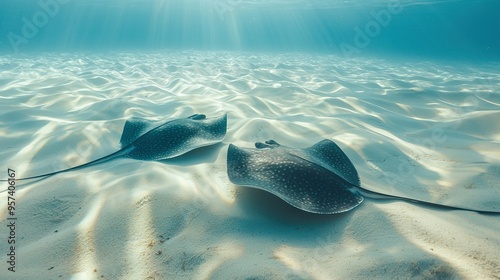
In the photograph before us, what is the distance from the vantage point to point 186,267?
98.9 inches

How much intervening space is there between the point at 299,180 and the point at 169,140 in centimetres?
253

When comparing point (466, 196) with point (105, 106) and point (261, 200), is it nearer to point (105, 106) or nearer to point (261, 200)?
point (261, 200)

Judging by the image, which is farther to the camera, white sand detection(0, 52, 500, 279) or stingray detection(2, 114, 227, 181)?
stingray detection(2, 114, 227, 181)

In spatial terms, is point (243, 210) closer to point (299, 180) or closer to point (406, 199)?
point (299, 180)

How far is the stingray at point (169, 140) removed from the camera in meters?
4.59

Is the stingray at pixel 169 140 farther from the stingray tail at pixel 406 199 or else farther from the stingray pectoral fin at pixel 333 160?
the stingray tail at pixel 406 199

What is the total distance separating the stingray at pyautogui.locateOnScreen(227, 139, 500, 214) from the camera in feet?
9.96

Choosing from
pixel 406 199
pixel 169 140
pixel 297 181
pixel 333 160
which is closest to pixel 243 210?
pixel 297 181

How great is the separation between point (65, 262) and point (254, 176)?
6.77 feet

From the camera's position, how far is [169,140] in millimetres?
4723

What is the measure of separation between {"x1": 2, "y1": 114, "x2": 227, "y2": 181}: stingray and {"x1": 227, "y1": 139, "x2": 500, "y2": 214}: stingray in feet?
4.12

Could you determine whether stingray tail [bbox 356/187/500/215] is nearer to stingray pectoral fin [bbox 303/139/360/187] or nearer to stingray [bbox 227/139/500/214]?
stingray [bbox 227/139/500/214]

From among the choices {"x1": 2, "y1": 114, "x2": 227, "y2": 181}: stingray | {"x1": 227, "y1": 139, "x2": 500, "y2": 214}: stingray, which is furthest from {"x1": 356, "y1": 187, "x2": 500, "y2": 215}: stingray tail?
{"x1": 2, "y1": 114, "x2": 227, "y2": 181}: stingray

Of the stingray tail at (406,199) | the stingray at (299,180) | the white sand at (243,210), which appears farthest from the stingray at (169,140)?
the stingray tail at (406,199)
